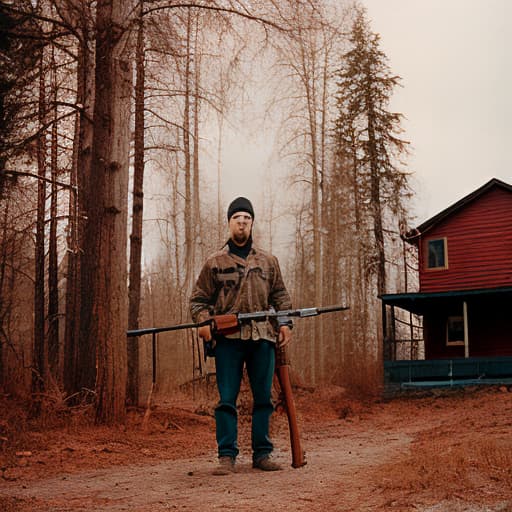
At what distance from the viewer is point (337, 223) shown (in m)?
26.8

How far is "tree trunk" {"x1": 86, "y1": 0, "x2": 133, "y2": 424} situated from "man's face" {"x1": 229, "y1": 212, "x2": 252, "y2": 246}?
10.5 feet

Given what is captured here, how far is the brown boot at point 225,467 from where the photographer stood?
6.00 metres

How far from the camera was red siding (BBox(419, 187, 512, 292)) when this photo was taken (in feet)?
76.0

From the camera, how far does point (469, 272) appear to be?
23.5 meters

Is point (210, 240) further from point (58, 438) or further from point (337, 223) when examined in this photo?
point (58, 438)

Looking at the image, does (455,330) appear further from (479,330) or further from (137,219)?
(137,219)

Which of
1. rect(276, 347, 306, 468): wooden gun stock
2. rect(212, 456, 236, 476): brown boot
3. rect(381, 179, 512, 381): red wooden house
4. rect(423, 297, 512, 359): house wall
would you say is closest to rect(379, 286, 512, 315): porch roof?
rect(381, 179, 512, 381): red wooden house

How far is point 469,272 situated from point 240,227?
18535 millimetres

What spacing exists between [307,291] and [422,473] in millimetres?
25314

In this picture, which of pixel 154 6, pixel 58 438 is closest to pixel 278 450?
pixel 58 438

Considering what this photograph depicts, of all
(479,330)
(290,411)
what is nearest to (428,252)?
(479,330)

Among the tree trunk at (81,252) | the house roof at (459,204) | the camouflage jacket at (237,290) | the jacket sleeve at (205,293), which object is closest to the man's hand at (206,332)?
the camouflage jacket at (237,290)

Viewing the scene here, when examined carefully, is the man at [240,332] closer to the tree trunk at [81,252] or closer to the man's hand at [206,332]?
the man's hand at [206,332]

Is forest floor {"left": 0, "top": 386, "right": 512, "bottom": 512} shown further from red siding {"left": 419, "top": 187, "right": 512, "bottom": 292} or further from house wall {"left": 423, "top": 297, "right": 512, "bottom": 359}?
house wall {"left": 423, "top": 297, "right": 512, "bottom": 359}
